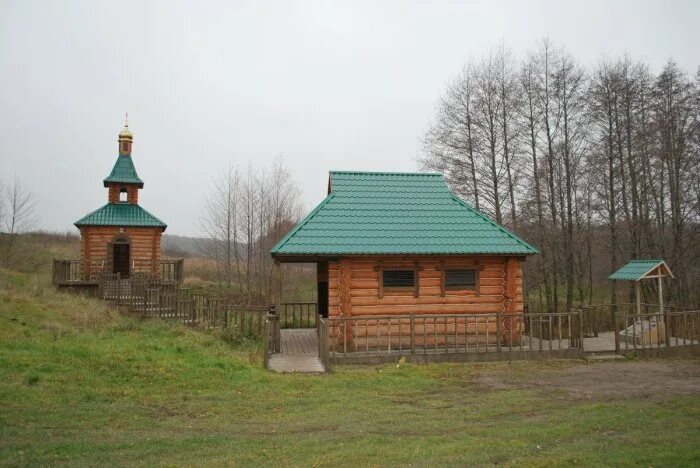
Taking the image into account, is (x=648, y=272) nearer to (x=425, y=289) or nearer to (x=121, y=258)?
(x=425, y=289)

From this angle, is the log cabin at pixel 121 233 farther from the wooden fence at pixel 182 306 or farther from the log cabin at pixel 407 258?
the log cabin at pixel 407 258

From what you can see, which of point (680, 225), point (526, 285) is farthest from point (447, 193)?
point (680, 225)

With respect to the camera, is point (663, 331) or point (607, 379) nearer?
point (607, 379)

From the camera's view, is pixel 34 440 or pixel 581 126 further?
pixel 581 126

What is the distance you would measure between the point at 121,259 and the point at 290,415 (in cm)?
2359

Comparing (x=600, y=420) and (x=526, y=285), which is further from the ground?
(x=526, y=285)

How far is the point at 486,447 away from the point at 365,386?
445 cm

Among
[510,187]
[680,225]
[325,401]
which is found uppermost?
[510,187]

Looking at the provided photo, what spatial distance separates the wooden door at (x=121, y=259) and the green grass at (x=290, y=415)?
15345mm

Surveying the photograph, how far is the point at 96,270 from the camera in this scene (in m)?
27.3

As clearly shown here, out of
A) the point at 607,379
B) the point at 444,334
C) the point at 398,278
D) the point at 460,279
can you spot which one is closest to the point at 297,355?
the point at 398,278

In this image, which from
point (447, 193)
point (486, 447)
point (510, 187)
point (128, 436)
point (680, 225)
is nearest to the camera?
point (486, 447)

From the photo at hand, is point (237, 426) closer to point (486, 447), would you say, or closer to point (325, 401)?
point (325, 401)

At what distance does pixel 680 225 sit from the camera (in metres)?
23.3
